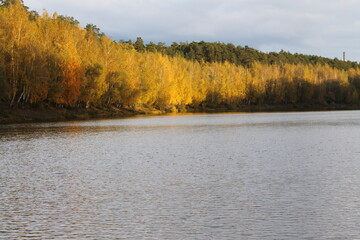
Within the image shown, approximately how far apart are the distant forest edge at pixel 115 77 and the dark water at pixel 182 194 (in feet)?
108

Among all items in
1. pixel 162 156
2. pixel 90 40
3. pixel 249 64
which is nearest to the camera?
pixel 162 156

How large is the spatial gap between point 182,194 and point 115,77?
6374cm

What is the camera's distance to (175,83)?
10100cm

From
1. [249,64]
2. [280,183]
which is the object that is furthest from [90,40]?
[249,64]

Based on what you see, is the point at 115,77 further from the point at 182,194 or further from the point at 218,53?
the point at 218,53

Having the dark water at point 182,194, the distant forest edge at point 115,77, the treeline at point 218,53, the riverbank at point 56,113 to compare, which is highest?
the treeline at point 218,53

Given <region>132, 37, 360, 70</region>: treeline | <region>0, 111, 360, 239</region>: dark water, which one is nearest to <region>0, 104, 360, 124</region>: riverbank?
<region>0, 111, 360, 239</region>: dark water

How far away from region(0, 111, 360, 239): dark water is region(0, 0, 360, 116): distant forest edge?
3302cm

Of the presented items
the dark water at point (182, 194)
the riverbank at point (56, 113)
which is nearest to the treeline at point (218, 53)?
the riverbank at point (56, 113)

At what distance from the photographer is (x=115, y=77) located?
247 ft

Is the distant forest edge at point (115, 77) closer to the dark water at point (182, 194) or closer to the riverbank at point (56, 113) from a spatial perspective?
the riverbank at point (56, 113)

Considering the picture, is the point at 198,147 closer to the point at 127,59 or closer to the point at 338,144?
the point at 338,144

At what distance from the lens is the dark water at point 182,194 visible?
31.7 ft

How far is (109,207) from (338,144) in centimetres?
1820
